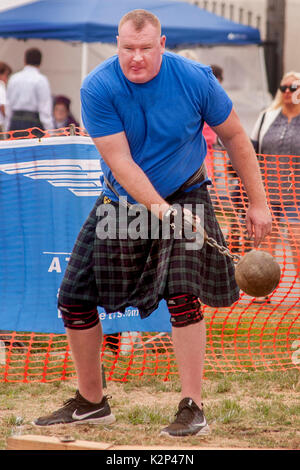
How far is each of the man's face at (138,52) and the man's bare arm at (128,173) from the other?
0.85 feet

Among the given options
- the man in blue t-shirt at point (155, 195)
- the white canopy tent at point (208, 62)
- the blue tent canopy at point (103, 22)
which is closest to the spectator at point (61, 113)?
the blue tent canopy at point (103, 22)

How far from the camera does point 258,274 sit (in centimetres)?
326

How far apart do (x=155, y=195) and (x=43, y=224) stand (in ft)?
4.92

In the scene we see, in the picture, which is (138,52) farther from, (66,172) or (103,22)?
(103,22)

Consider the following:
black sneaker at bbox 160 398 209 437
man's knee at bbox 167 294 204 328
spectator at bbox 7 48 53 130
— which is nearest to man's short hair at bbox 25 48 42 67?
spectator at bbox 7 48 53 130

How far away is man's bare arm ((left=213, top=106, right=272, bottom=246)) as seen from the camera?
3633 millimetres

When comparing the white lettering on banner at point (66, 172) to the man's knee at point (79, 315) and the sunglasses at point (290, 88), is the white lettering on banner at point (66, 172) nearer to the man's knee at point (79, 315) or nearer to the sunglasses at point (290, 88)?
the man's knee at point (79, 315)

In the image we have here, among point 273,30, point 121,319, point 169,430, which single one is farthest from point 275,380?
point 273,30

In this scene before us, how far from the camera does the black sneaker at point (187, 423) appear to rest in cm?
347

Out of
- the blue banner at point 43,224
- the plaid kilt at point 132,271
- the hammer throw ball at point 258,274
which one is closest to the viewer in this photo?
the hammer throw ball at point 258,274

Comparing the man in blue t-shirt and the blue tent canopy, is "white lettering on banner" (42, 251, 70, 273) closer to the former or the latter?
the man in blue t-shirt

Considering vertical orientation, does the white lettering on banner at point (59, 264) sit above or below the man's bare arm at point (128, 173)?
below

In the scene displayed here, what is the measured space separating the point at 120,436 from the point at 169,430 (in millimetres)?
243
